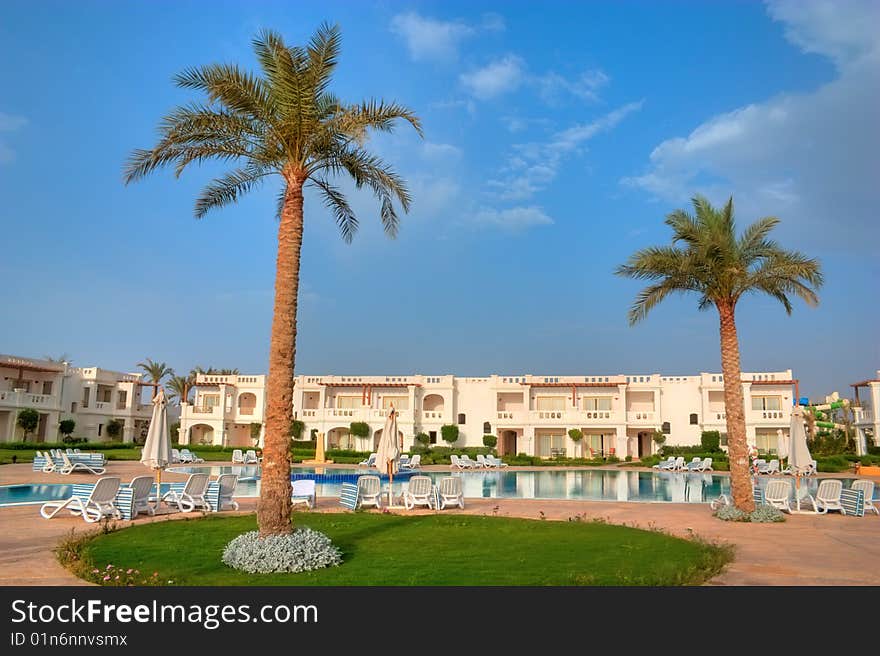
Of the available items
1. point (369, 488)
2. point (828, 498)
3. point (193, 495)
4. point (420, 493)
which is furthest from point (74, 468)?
point (828, 498)

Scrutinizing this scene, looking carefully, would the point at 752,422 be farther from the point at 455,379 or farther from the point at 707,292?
the point at 707,292

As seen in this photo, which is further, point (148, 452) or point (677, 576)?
point (148, 452)

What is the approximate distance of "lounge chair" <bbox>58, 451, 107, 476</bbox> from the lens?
75.6 feet

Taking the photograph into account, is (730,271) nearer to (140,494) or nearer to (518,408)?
(140,494)

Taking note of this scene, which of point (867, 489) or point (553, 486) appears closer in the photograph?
point (867, 489)

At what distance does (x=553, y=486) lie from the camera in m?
25.7

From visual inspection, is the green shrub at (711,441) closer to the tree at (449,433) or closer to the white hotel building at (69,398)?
the tree at (449,433)

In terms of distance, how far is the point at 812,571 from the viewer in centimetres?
842

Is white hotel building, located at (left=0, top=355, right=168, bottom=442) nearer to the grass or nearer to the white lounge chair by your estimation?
the grass

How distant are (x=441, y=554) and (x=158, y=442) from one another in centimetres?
881

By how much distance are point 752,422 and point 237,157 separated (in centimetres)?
4152

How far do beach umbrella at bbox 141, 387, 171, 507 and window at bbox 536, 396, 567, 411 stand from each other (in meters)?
35.4
